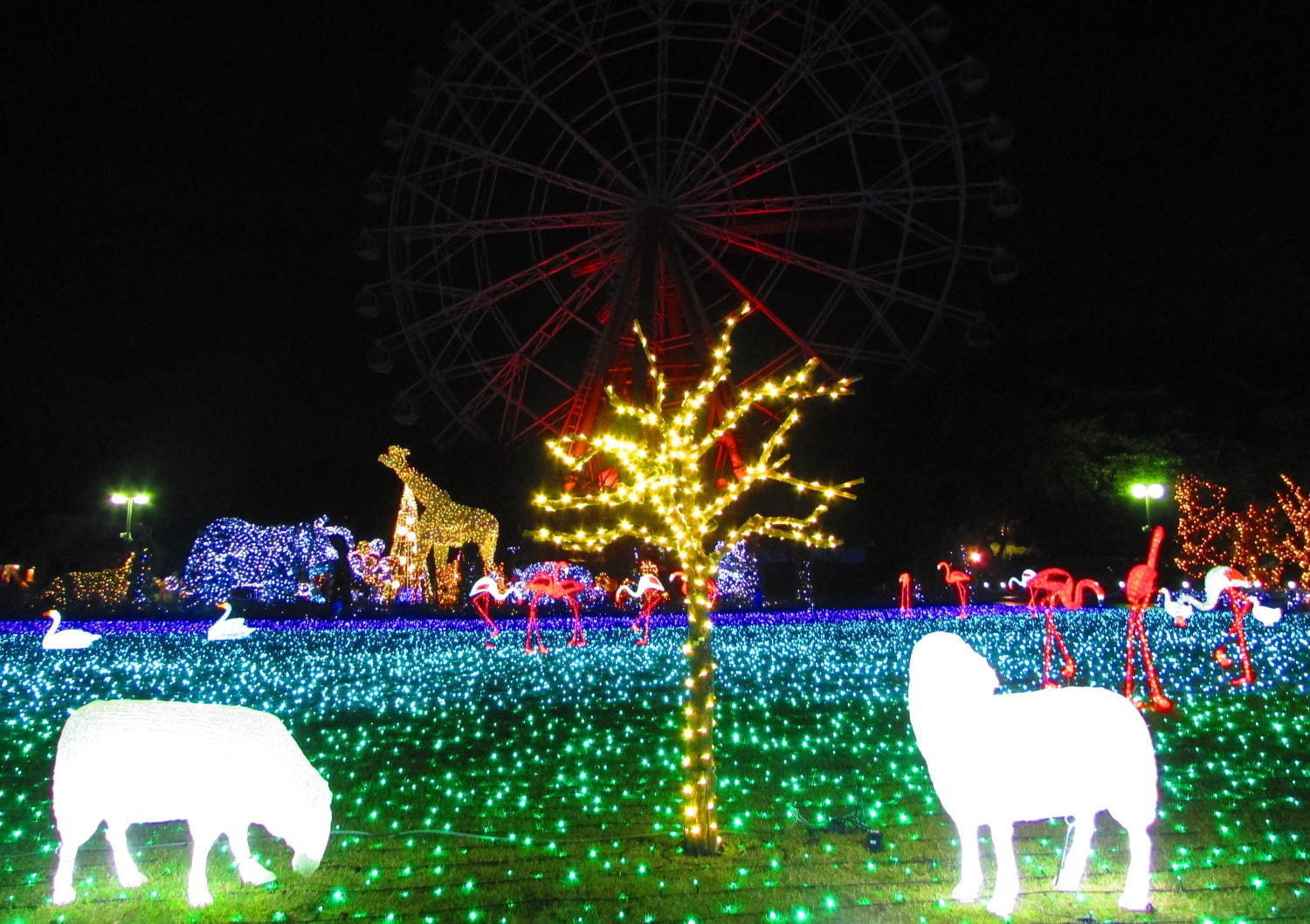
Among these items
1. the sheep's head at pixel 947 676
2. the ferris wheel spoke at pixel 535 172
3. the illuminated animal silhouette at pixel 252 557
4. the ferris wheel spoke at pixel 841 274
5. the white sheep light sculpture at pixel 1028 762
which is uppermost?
the ferris wheel spoke at pixel 535 172

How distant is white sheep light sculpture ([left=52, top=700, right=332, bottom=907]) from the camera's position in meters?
3.64

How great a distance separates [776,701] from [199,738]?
6.00 metres

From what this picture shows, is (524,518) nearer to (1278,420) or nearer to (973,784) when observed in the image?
(1278,420)

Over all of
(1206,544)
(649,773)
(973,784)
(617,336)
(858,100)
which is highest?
(858,100)

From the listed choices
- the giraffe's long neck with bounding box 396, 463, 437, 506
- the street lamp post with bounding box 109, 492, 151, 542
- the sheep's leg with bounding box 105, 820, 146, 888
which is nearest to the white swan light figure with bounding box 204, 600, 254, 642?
the giraffe's long neck with bounding box 396, 463, 437, 506

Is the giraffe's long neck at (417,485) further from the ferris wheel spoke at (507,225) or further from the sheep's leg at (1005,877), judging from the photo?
the sheep's leg at (1005,877)

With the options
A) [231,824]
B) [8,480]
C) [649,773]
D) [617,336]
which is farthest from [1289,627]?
[8,480]

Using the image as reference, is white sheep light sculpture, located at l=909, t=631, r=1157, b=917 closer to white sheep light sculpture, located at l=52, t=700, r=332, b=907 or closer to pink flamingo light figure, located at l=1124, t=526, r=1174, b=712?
white sheep light sculpture, located at l=52, t=700, r=332, b=907

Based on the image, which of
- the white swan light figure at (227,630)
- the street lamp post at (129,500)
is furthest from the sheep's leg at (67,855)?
the street lamp post at (129,500)

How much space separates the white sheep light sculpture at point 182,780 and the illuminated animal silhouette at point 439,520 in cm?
1727

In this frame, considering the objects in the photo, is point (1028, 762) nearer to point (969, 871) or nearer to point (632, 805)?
point (969, 871)

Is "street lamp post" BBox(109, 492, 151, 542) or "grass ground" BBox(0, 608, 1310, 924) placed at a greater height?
"street lamp post" BBox(109, 492, 151, 542)

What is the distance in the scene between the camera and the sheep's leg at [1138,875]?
11.9 feet

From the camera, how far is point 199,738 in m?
3.67
